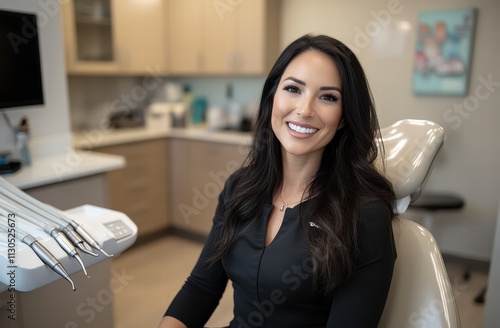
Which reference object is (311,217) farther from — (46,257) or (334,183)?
(46,257)

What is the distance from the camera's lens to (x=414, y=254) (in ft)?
3.34

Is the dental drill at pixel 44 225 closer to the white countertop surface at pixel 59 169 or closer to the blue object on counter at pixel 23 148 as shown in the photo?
the white countertop surface at pixel 59 169

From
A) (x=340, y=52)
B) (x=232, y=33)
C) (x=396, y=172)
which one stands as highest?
(x=232, y=33)

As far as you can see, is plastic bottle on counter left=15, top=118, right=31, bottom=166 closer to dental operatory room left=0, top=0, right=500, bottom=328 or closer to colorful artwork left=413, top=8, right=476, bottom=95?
dental operatory room left=0, top=0, right=500, bottom=328

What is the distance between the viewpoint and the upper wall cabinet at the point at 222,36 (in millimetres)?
3182

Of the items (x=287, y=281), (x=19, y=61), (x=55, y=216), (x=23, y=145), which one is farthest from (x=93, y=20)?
(x=287, y=281)

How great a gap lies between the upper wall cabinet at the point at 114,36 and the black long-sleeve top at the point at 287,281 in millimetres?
2275

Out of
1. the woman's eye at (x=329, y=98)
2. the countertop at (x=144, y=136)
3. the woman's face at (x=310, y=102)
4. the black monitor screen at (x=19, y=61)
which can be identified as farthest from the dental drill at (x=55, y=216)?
the countertop at (x=144, y=136)

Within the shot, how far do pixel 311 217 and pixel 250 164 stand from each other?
306mm

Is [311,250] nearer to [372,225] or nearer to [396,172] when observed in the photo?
[372,225]

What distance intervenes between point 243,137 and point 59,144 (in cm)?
122

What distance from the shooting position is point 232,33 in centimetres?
327

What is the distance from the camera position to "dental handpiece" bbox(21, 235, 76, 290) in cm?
84

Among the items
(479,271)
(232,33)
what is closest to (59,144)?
(232,33)
